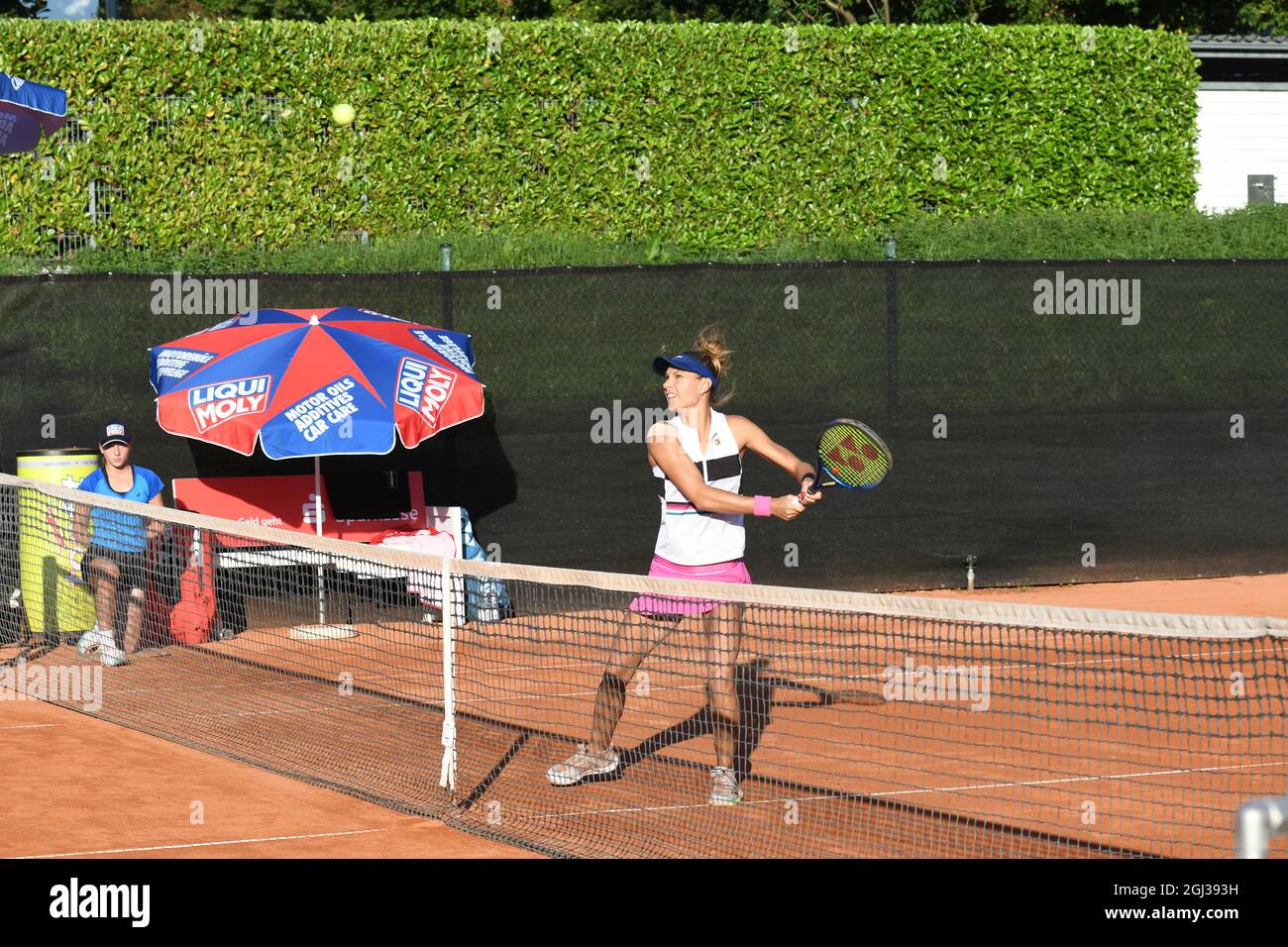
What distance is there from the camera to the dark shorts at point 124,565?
30.7ft

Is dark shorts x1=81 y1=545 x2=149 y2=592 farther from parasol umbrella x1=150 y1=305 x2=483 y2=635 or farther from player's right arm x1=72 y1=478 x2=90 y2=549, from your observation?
parasol umbrella x1=150 y1=305 x2=483 y2=635

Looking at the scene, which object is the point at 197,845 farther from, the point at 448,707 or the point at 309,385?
the point at 309,385

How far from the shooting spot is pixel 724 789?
6453 millimetres

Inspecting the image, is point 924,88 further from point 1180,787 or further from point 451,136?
point 1180,787

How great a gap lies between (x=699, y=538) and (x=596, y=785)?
3.57ft

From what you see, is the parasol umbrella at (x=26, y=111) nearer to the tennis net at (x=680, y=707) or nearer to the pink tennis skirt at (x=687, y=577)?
the tennis net at (x=680, y=707)

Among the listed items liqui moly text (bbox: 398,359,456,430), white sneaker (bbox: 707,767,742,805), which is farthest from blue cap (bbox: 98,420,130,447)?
white sneaker (bbox: 707,767,742,805)

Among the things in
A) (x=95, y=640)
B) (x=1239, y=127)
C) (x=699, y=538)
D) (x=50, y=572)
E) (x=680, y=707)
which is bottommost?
(x=680, y=707)

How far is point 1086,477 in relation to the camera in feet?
40.0

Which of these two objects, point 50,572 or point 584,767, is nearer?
point 584,767

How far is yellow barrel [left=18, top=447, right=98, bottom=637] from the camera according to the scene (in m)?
9.58

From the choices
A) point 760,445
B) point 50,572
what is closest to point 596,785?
point 760,445

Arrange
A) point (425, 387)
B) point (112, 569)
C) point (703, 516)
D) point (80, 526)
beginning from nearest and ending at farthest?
point (703, 516) → point (112, 569) → point (80, 526) → point (425, 387)

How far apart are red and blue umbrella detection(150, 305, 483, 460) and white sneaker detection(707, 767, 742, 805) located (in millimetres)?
3735
